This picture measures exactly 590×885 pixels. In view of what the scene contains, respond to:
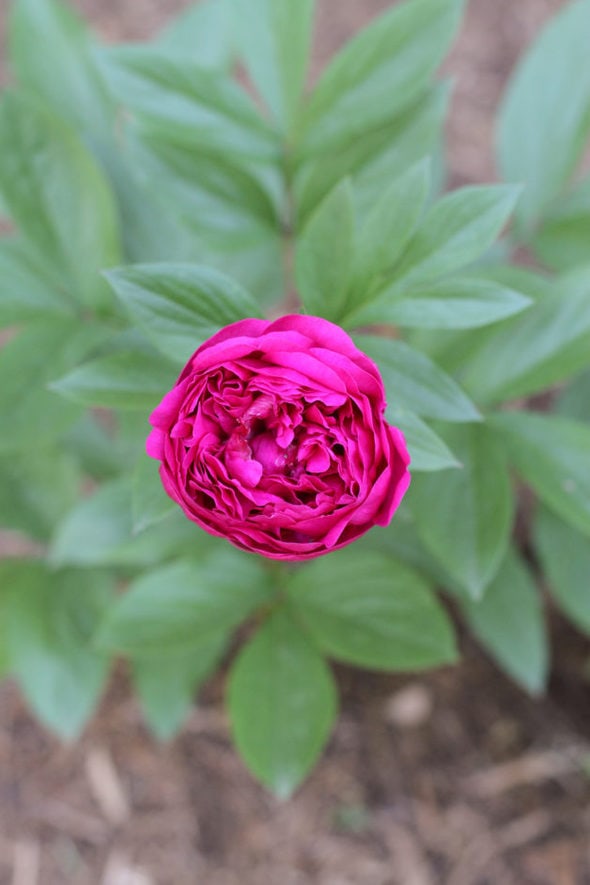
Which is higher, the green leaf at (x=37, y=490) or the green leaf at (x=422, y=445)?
the green leaf at (x=422, y=445)

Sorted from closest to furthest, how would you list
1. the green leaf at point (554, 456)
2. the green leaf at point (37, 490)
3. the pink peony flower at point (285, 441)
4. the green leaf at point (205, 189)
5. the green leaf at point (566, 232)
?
the pink peony flower at point (285, 441) < the green leaf at point (554, 456) < the green leaf at point (205, 189) < the green leaf at point (566, 232) < the green leaf at point (37, 490)

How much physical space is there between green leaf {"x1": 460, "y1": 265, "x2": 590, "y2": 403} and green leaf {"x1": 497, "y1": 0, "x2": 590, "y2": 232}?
0.77ft

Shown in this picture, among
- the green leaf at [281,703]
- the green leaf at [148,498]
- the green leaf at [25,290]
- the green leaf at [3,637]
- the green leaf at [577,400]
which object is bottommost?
the green leaf at [3,637]

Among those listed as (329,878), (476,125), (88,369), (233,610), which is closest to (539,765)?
(329,878)

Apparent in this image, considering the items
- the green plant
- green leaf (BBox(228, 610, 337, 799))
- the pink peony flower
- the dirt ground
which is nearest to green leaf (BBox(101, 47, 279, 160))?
the green plant

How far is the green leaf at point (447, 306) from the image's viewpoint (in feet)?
2.11

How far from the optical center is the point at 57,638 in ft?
3.58

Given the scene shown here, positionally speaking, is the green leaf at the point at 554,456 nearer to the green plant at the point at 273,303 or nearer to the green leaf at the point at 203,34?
the green plant at the point at 273,303

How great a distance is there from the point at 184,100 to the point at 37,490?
1.68 ft

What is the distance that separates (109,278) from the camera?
0.59m

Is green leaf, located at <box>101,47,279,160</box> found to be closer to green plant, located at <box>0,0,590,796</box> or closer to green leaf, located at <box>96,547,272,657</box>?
green plant, located at <box>0,0,590,796</box>

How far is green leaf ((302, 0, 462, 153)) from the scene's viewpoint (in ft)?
2.66

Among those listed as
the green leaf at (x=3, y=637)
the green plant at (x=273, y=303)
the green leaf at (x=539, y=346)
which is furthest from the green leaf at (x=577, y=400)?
the green leaf at (x=3, y=637)

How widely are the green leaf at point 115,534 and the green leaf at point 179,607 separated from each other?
0.10 ft
